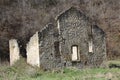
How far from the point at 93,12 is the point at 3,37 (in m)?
14.8

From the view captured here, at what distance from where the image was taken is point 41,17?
42906 millimetres

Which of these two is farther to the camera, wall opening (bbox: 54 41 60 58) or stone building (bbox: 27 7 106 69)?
wall opening (bbox: 54 41 60 58)

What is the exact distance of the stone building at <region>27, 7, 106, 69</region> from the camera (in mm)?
21750

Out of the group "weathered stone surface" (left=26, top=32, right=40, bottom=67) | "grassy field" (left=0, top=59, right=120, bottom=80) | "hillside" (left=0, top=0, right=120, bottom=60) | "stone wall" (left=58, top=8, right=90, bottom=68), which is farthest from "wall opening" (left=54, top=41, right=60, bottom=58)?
"hillside" (left=0, top=0, right=120, bottom=60)

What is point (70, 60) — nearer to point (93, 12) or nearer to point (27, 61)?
point (27, 61)

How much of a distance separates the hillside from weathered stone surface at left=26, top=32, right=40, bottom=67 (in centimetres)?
1235

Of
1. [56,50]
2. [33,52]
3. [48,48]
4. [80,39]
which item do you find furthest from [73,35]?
[33,52]

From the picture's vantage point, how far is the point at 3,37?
37.6 metres

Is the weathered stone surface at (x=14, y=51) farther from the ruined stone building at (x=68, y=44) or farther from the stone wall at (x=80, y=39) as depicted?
the stone wall at (x=80, y=39)

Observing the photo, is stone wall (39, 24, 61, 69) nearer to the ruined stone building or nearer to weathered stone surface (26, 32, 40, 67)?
the ruined stone building

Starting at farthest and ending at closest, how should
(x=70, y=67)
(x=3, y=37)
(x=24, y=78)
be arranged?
(x=3, y=37)
(x=70, y=67)
(x=24, y=78)

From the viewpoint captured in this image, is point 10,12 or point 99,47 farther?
point 10,12

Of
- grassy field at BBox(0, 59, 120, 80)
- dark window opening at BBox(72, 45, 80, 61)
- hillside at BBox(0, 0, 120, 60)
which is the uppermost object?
hillside at BBox(0, 0, 120, 60)

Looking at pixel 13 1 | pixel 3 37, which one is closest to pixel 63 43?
pixel 3 37
